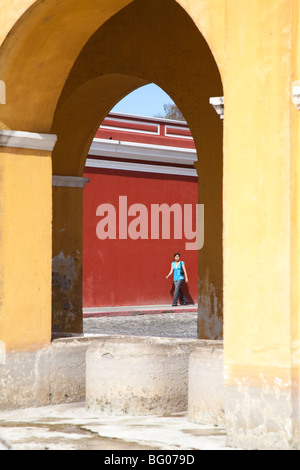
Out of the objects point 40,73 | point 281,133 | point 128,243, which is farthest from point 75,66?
point 128,243

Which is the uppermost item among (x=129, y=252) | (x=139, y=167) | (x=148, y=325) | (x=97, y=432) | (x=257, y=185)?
(x=139, y=167)

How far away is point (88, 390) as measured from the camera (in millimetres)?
6504

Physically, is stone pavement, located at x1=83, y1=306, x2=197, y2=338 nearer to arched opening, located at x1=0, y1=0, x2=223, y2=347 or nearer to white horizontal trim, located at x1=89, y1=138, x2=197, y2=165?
white horizontal trim, located at x1=89, y1=138, x2=197, y2=165

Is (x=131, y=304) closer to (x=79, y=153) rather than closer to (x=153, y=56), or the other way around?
(x=79, y=153)

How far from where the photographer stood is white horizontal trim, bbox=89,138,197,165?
53.3 feet

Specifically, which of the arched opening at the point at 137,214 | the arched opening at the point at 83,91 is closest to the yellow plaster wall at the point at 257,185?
the arched opening at the point at 83,91

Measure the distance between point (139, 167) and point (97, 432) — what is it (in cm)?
1185

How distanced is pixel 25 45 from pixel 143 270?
11.3m

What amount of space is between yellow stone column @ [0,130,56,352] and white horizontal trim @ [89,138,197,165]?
30.4ft

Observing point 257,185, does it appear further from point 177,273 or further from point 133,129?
point 177,273

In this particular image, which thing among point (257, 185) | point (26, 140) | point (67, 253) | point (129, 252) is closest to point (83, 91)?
point (67, 253)

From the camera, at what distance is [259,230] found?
4.94 m

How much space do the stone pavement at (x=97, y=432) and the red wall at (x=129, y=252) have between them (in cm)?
974

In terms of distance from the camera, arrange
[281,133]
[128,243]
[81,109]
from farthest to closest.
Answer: [128,243] → [81,109] → [281,133]
